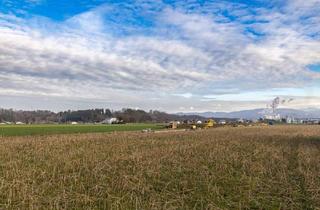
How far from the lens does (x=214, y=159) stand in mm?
20625

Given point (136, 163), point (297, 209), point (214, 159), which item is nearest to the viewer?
point (297, 209)

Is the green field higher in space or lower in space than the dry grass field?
higher

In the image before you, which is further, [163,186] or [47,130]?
[47,130]

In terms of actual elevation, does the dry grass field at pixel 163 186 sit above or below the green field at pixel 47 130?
below

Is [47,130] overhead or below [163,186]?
overhead

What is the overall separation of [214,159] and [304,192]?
876 cm

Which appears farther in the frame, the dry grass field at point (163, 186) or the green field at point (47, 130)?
the green field at point (47, 130)

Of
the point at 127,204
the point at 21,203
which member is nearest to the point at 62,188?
the point at 21,203

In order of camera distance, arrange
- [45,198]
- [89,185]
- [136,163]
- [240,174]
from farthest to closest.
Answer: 1. [136,163]
2. [240,174]
3. [89,185]
4. [45,198]

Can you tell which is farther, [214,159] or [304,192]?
[214,159]

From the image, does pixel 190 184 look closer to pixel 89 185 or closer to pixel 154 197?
pixel 154 197

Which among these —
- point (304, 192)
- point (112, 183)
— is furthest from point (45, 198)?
point (304, 192)

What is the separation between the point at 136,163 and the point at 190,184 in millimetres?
5750

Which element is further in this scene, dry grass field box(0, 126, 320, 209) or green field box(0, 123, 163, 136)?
green field box(0, 123, 163, 136)
